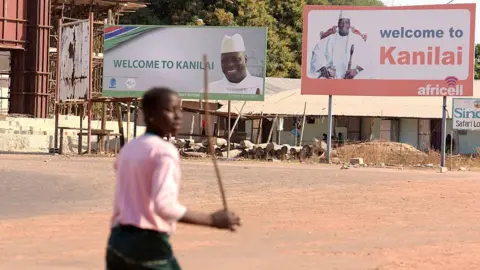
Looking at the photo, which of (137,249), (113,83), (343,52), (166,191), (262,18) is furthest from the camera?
(262,18)

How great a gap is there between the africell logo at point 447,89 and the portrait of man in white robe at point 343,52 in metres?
2.27

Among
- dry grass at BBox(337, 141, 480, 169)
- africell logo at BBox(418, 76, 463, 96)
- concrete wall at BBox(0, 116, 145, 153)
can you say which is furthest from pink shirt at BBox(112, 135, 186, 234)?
concrete wall at BBox(0, 116, 145, 153)

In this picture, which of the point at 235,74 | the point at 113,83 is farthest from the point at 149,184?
the point at 113,83

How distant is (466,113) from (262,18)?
26.5 meters

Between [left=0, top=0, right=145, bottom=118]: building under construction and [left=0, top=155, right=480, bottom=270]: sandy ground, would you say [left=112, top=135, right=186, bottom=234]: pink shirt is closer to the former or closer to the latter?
[left=0, top=155, right=480, bottom=270]: sandy ground

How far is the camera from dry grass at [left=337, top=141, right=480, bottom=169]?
3631cm

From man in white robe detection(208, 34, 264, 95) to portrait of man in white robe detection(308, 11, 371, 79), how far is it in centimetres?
264

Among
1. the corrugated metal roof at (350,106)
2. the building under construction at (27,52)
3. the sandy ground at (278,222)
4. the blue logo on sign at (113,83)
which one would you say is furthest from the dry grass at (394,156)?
the building under construction at (27,52)

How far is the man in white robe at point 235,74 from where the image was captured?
37213 millimetres

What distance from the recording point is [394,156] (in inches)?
1468

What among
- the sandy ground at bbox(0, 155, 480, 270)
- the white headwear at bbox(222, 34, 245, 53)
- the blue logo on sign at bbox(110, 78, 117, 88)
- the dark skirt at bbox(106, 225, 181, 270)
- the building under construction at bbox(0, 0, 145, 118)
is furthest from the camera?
the building under construction at bbox(0, 0, 145, 118)

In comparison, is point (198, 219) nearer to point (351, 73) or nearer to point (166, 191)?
point (166, 191)

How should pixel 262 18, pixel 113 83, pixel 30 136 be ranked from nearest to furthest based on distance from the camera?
pixel 113 83 → pixel 30 136 → pixel 262 18

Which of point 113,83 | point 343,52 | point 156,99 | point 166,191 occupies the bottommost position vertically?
point 166,191
